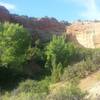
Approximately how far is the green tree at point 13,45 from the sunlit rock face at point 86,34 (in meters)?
11.8

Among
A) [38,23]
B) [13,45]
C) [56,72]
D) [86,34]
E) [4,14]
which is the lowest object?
[56,72]

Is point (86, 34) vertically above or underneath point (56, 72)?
above

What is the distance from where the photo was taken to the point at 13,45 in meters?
50.0

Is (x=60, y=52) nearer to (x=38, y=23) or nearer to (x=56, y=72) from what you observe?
(x=56, y=72)

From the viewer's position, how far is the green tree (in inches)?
1882

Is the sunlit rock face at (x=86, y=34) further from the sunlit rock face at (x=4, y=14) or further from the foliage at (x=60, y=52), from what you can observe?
the foliage at (x=60, y=52)

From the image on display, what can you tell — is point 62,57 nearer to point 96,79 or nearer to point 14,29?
point 14,29

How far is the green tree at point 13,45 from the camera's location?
47.8 metres

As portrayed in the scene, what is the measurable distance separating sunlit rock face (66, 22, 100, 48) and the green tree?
1176 cm

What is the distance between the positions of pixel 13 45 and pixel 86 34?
16.8m

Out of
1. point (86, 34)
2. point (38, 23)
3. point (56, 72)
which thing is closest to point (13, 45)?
point (56, 72)

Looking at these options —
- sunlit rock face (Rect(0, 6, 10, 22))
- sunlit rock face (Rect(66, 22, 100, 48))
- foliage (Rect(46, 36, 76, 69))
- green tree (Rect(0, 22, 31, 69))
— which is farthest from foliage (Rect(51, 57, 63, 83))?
sunlit rock face (Rect(0, 6, 10, 22))

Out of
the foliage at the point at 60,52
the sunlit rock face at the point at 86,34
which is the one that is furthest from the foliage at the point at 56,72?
the sunlit rock face at the point at 86,34

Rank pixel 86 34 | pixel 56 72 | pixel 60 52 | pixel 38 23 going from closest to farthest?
pixel 56 72
pixel 60 52
pixel 86 34
pixel 38 23
